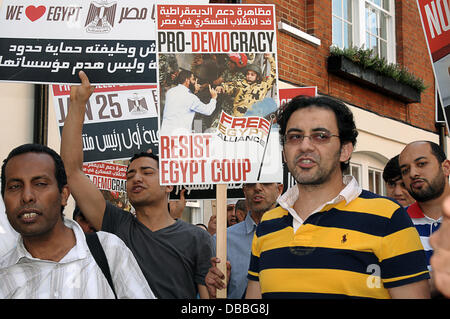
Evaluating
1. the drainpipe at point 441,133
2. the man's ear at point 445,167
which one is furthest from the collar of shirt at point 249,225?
the drainpipe at point 441,133

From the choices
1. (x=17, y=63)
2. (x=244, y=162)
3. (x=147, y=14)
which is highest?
(x=147, y=14)

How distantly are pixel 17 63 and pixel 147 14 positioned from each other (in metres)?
0.83

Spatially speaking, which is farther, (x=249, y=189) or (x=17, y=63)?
(x=249, y=189)

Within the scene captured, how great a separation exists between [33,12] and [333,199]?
2227 mm

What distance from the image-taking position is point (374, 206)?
2.54 m

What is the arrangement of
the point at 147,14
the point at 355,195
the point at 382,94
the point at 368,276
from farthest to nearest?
the point at 382,94
the point at 147,14
the point at 355,195
the point at 368,276

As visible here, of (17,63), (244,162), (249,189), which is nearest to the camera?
(244,162)

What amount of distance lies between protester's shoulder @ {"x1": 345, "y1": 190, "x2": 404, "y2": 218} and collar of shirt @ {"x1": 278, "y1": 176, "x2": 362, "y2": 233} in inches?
1.0

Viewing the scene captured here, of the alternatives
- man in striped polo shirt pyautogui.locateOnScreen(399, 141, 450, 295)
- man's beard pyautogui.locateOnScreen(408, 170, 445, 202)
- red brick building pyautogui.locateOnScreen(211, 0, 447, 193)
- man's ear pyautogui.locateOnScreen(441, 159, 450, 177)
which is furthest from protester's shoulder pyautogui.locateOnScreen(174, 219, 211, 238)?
red brick building pyautogui.locateOnScreen(211, 0, 447, 193)

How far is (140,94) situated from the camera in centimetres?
476

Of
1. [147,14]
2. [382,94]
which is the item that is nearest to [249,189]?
[147,14]

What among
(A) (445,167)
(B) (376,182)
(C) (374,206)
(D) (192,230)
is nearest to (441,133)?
(B) (376,182)

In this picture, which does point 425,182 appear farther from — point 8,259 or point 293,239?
point 8,259
